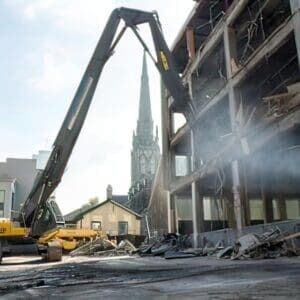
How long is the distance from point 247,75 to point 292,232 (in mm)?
7227

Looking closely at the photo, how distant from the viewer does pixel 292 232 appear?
13.3 m

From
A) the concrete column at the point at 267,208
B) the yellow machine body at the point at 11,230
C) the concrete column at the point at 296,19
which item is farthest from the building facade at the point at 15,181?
the concrete column at the point at 296,19

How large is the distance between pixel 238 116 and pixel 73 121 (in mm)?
7463

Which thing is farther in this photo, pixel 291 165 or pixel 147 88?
pixel 147 88

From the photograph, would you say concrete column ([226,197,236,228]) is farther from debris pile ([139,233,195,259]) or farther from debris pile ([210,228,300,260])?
debris pile ([210,228,300,260])

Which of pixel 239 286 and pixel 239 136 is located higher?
pixel 239 136

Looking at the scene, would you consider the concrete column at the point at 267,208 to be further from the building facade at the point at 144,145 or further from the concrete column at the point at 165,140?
the building facade at the point at 144,145

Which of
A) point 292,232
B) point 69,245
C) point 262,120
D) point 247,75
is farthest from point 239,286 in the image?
point 69,245

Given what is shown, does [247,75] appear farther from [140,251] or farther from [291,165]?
[140,251]

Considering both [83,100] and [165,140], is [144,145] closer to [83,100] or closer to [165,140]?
[165,140]

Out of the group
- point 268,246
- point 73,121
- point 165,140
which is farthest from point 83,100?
point 165,140

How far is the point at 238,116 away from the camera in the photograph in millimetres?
17859

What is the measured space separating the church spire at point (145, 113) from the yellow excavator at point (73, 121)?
83617mm

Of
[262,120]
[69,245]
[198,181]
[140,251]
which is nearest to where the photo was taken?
[262,120]
